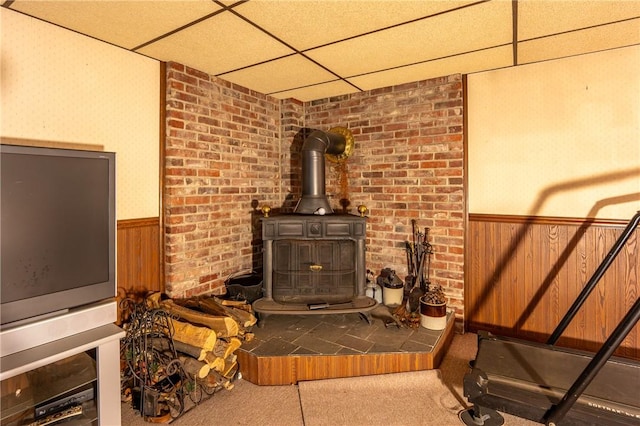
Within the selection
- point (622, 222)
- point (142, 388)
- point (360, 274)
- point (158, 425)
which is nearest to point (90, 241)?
point (142, 388)

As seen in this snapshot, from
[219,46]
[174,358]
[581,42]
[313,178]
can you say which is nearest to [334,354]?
[174,358]

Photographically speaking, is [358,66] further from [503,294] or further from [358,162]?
A: [503,294]

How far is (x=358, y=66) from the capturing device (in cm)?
282

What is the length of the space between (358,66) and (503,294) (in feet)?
7.49

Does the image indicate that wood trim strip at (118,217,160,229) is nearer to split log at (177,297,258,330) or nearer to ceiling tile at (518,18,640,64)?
split log at (177,297,258,330)

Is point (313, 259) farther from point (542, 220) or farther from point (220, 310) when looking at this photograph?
point (542, 220)

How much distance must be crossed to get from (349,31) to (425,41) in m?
0.55

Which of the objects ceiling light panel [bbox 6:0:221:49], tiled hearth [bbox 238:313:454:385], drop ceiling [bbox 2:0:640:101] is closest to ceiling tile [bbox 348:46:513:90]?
drop ceiling [bbox 2:0:640:101]

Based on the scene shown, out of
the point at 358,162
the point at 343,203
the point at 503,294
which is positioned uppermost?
the point at 358,162

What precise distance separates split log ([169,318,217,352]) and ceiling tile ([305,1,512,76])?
6.82ft

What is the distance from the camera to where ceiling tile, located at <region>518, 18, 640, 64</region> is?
223 centimetres

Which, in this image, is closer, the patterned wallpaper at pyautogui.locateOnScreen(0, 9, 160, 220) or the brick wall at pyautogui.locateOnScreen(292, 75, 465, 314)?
the patterned wallpaper at pyautogui.locateOnScreen(0, 9, 160, 220)

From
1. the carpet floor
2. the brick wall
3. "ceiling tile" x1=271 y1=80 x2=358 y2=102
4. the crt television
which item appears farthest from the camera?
"ceiling tile" x1=271 y1=80 x2=358 y2=102

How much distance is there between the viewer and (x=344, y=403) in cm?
220
